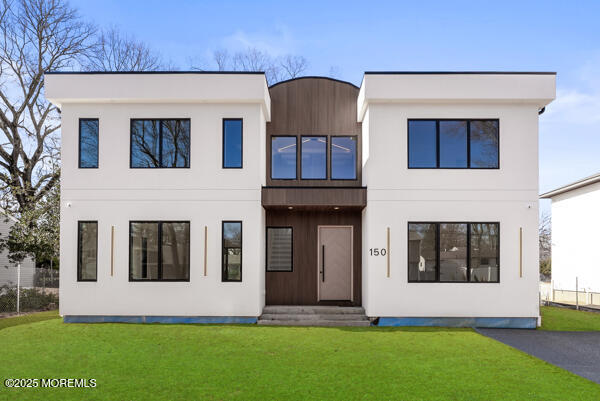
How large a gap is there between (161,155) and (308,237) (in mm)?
4551

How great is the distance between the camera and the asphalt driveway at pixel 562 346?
746 cm

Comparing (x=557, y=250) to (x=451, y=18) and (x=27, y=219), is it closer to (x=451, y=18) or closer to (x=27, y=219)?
(x=451, y=18)

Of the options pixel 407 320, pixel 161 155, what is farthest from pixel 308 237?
pixel 161 155

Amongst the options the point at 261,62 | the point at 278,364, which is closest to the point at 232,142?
the point at 278,364

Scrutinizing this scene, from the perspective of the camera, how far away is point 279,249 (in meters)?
12.6

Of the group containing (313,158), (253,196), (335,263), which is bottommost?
(335,263)

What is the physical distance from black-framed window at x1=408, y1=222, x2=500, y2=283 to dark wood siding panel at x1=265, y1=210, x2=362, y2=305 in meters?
1.94

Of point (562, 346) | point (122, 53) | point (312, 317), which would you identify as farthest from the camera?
point (122, 53)

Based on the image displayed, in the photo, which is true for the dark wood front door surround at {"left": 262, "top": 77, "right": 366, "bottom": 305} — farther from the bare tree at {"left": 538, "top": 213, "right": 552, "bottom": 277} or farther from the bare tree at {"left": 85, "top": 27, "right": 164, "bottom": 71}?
the bare tree at {"left": 538, "top": 213, "right": 552, "bottom": 277}

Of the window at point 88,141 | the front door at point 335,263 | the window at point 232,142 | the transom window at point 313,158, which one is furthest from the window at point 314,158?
the window at point 88,141

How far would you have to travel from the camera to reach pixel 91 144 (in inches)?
448

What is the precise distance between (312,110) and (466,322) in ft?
22.7

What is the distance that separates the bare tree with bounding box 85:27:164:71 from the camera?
23484 millimetres

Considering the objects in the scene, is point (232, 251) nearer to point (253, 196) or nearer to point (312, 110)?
point (253, 196)
